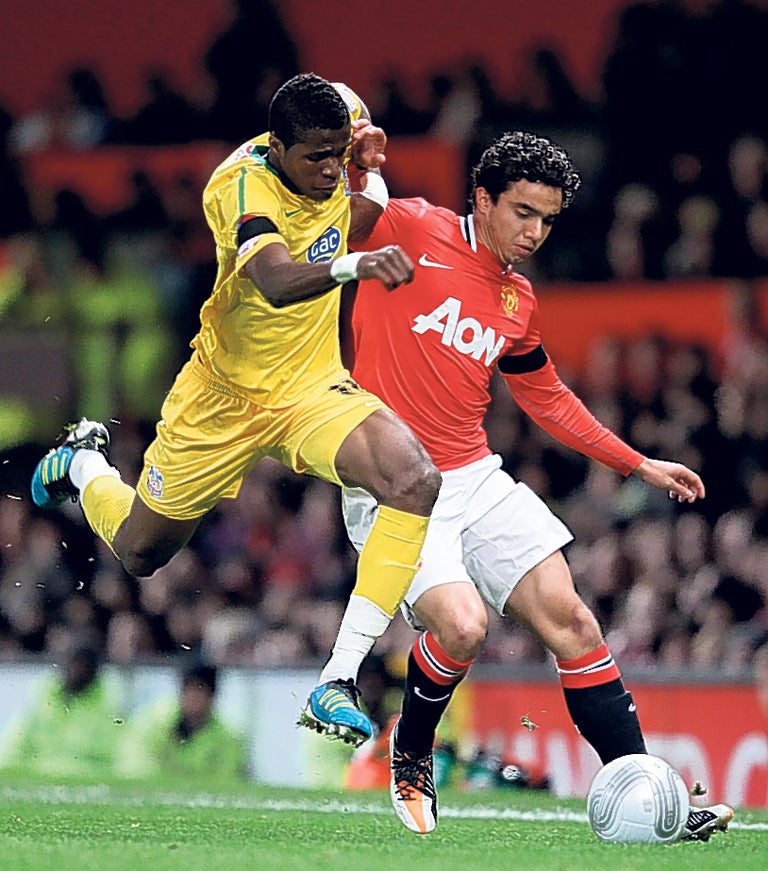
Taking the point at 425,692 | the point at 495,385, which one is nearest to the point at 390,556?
the point at 425,692

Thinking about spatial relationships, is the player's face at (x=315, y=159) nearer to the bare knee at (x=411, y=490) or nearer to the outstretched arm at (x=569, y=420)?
the bare knee at (x=411, y=490)

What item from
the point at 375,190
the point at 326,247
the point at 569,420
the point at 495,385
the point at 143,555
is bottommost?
the point at 143,555

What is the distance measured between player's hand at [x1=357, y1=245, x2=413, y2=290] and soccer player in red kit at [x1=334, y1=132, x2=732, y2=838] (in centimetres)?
144

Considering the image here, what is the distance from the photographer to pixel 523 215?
7.53m

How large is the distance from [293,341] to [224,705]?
4.87 metres

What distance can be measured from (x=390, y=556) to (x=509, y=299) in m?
1.38

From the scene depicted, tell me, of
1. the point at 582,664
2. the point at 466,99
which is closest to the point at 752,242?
the point at 466,99

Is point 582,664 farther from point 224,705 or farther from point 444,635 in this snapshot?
point 224,705

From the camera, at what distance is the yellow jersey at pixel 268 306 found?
7082mm

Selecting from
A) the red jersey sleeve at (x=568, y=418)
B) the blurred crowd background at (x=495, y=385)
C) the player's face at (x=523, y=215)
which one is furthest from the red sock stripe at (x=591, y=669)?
the blurred crowd background at (x=495, y=385)

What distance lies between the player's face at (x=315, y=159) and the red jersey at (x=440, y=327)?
25.9 inches

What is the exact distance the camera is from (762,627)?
11.2 meters

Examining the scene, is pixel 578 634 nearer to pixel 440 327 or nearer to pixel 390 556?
pixel 390 556

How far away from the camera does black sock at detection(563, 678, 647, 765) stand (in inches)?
296
